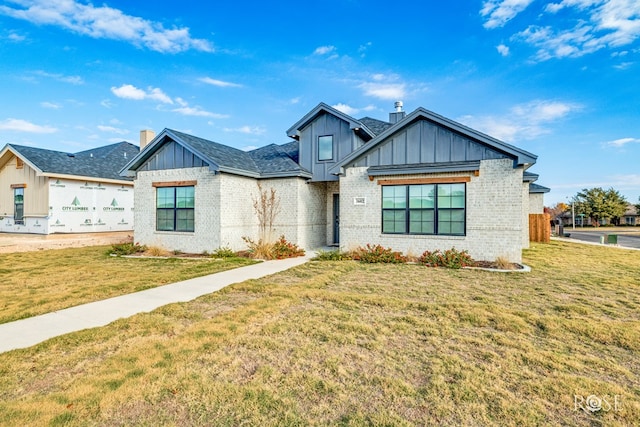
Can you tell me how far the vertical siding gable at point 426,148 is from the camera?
11.2 m

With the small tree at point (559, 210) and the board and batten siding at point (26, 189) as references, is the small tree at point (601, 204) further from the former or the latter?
the board and batten siding at point (26, 189)

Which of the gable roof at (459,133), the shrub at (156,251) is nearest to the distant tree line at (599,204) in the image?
the gable roof at (459,133)

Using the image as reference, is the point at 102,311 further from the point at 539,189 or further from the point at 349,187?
the point at 539,189

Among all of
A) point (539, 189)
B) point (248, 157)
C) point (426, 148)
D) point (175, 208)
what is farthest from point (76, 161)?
point (539, 189)

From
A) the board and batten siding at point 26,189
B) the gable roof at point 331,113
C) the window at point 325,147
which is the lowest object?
the board and batten siding at point 26,189

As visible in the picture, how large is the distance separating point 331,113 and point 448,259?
28.0ft

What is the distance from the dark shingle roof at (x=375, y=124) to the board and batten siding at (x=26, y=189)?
19634 mm

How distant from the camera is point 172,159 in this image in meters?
14.3

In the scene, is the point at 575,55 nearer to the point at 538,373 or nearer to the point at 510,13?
the point at 510,13

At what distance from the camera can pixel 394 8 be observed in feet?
47.4

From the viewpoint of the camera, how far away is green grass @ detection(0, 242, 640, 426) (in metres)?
2.86

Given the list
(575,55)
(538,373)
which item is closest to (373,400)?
(538,373)

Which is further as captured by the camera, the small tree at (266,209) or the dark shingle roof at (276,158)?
the small tree at (266,209)

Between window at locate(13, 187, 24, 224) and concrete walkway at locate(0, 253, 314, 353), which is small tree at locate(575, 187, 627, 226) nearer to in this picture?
concrete walkway at locate(0, 253, 314, 353)
